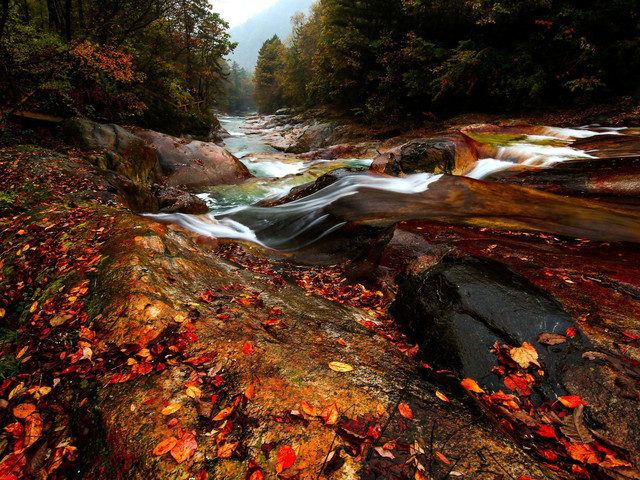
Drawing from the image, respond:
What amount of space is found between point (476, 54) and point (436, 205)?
1493cm

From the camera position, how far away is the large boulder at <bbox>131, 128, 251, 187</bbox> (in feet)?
37.6

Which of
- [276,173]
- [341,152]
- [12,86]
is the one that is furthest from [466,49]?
[12,86]

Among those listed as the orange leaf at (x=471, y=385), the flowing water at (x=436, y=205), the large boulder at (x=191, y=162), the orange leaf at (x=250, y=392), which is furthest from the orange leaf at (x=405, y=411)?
the large boulder at (x=191, y=162)

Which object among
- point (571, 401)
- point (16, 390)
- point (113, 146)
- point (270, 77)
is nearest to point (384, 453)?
point (571, 401)

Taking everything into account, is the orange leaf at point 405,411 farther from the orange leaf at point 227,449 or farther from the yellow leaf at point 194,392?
the yellow leaf at point 194,392

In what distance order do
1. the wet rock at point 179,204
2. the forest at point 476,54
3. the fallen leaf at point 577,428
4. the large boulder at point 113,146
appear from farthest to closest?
the forest at point 476,54
the large boulder at point 113,146
the wet rock at point 179,204
the fallen leaf at point 577,428

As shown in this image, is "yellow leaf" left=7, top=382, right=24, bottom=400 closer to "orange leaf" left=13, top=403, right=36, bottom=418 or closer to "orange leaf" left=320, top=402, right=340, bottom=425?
"orange leaf" left=13, top=403, right=36, bottom=418

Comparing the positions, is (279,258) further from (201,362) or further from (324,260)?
(201,362)

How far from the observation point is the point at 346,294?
4004 mm

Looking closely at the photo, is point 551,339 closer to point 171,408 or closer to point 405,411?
point 405,411

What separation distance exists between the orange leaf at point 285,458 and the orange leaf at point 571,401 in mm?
1800

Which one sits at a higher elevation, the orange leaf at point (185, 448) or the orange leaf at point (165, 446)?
the orange leaf at point (165, 446)

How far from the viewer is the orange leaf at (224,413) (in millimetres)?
1534

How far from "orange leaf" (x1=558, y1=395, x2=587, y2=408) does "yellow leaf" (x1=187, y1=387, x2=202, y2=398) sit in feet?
7.66
